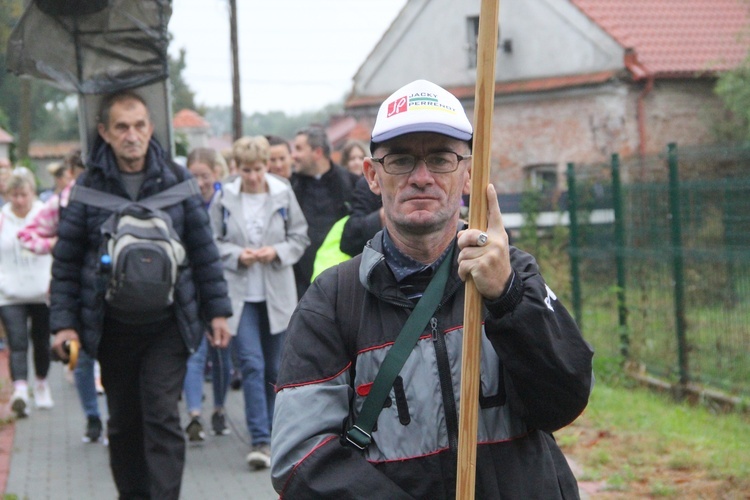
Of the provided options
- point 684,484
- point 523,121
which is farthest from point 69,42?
point 523,121

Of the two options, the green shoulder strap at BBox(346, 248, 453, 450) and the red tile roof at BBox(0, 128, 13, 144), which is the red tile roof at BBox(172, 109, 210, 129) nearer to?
the red tile roof at BBox(0, 128, 13, 144)

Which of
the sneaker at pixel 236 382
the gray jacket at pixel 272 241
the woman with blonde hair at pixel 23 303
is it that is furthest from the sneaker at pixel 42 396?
the gray jacket at pixel 272 241

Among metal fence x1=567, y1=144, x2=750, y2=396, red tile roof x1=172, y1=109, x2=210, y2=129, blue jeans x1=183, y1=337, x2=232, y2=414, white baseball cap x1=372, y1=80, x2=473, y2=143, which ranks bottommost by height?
blue jeans x1=183, y1=337, x2=232, y2=414

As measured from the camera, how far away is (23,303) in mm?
10555

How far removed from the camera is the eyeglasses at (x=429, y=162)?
2971mm

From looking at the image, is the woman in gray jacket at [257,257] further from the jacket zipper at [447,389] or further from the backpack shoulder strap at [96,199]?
the jacket zipper at [447,389]

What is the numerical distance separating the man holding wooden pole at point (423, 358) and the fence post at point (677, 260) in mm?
7000

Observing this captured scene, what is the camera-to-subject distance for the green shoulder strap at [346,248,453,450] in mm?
2822

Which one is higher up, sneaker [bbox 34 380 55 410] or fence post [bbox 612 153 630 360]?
fence post [bbox 612 153 630 360]

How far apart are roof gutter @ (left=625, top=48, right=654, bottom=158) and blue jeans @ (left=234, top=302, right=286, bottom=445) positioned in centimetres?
2268

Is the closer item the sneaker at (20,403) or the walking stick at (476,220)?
the walking stick at (476,220)

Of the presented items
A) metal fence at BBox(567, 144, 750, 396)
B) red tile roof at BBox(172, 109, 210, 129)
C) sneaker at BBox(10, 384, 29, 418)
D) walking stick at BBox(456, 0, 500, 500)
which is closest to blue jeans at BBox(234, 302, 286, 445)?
sneaker at BBox(10, 384, 29, 418)

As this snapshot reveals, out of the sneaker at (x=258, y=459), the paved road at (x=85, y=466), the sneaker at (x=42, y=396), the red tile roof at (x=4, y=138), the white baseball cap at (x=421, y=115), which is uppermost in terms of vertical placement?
the red tile roof at (x=4, y=138)

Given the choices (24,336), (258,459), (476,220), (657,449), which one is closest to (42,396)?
(24,336)
